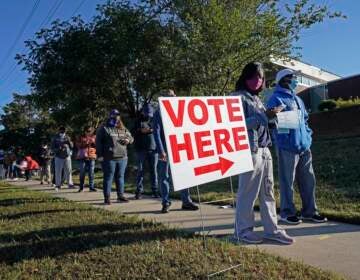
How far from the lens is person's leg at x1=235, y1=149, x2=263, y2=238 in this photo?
5488 mm

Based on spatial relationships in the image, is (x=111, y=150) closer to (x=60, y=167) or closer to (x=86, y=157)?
(x=86, y=157)

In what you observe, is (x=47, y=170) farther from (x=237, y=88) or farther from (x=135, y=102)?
(x=237, y=88)

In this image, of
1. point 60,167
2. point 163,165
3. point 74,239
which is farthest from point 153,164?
point 60,167

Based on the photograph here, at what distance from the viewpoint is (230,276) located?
429 cm

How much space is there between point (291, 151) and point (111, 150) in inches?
156

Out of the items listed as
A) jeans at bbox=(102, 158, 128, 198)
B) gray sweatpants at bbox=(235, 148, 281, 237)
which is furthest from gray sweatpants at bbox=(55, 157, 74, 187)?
gray sweatpants at bbox=(235, 148, 281, 237)

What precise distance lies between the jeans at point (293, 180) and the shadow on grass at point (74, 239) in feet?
5.28

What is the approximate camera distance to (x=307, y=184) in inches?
271

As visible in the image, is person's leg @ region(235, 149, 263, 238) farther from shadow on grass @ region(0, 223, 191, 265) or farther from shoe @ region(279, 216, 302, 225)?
shoe @ region(279, 216, 302, 225)

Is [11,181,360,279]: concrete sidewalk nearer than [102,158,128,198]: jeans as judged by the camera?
Yes

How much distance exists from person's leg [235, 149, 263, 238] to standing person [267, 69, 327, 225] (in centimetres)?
112

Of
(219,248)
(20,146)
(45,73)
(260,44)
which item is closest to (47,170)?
(45,73)

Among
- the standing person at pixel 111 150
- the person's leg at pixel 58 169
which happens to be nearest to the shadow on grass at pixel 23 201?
the standing person at pixel 111 150

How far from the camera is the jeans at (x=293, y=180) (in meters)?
6.66
